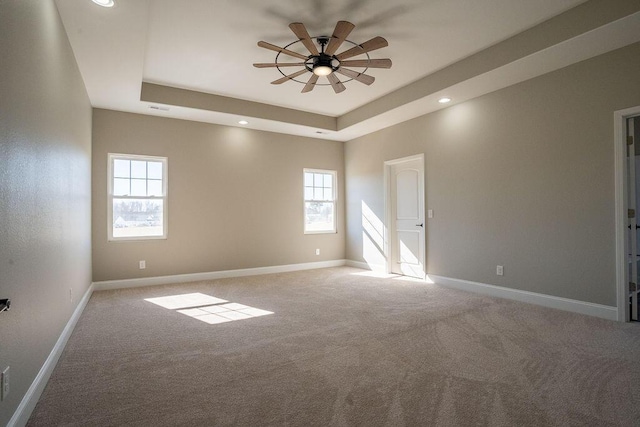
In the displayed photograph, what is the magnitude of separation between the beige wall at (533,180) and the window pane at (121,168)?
182 inches

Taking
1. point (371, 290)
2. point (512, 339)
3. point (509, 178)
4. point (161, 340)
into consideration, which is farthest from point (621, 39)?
point (161, 340)

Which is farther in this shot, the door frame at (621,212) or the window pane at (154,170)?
the window pane at (154,170)

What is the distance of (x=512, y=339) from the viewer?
3.02 meters

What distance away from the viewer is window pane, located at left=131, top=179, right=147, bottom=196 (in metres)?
5.49

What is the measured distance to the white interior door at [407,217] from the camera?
5.83 m

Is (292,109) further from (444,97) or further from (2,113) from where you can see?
(2,113)

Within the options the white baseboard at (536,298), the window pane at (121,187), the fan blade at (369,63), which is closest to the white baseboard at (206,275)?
the window pane at (121,187)

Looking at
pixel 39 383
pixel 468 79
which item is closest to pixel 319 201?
pixel 468 79

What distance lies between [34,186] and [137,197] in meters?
3.57

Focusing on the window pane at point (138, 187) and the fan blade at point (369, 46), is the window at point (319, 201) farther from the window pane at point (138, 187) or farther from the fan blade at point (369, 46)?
the fan blade at point (369, 46)

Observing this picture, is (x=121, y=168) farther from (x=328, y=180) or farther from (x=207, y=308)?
(x=328, y=180)

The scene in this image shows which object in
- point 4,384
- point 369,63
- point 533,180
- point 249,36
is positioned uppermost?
point 249,36

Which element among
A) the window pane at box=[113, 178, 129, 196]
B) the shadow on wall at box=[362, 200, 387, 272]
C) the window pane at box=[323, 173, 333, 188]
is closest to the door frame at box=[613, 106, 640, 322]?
the shadow on wall at box=[362, 200, 387, 272]

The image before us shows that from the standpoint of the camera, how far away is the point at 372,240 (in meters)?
6.86
